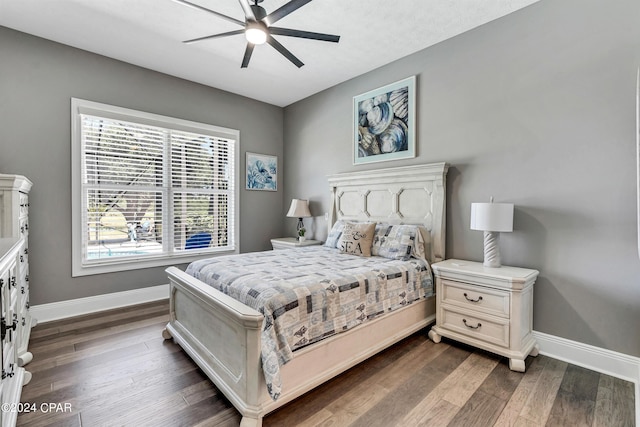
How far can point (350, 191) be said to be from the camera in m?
3.85

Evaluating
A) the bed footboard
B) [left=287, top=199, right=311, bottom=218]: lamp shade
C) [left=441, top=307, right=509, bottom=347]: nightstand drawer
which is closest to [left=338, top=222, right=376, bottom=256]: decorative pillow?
[left=441, top=307, right=509, bottom=347]: nightstand drawer

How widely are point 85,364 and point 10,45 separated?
3.08 meters

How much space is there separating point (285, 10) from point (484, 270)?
2.44 metres

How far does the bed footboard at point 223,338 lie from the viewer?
157cm

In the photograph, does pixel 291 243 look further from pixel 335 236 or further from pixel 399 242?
pixel 399 242

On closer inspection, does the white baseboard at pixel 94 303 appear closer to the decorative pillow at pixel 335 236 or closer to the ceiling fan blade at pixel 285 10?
the decorative pillow at pixel 335 236

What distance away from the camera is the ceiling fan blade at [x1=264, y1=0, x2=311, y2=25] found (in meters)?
1.86

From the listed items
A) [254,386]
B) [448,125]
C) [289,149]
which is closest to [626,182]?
[448,125]

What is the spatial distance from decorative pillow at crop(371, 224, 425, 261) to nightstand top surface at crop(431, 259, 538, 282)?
29 centimetres

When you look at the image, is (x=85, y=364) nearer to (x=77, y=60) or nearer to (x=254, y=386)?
(x=254, y=386)

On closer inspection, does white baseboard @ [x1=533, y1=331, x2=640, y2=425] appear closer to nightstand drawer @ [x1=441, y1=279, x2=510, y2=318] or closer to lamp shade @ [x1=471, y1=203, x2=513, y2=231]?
nightstand drawer @ [x1=441, y1=279, x2=510, y2=318]

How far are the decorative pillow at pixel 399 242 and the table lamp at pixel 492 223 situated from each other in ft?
1.89

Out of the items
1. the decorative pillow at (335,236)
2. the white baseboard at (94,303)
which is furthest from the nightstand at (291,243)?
the white baseboard at (94,303)

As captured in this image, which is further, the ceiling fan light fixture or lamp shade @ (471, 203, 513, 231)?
lamp shade @ (471, 203, 513, 231)
